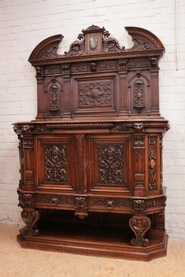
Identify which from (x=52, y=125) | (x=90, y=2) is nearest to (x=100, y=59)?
(x=90, y=2)

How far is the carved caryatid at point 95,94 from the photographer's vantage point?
2.91 metres

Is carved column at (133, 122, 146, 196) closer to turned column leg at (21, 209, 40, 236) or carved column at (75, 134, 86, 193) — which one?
carved column at (75, 134, 86, 193)

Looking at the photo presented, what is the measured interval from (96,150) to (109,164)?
18 centimetres

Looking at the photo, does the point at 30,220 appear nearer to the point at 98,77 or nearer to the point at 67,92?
the point at 67,92

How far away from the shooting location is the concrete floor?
2201 mm

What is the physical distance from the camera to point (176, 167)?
2814mm

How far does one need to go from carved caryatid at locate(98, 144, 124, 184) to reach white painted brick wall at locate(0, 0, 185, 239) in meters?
0.65

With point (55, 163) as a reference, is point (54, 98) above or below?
above

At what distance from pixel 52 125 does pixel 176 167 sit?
139cm

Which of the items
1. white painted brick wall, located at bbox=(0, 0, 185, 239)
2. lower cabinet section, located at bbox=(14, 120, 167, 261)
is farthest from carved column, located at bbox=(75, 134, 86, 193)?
white painted brick wall, located at bbox=(0, 0, 185, 239)

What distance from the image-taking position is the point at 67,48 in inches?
120

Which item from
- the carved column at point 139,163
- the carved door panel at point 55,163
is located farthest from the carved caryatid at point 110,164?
the carved door panel at point 55,163

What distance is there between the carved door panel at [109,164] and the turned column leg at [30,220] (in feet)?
2.13

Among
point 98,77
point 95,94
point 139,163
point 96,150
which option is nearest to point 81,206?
point 96,150
